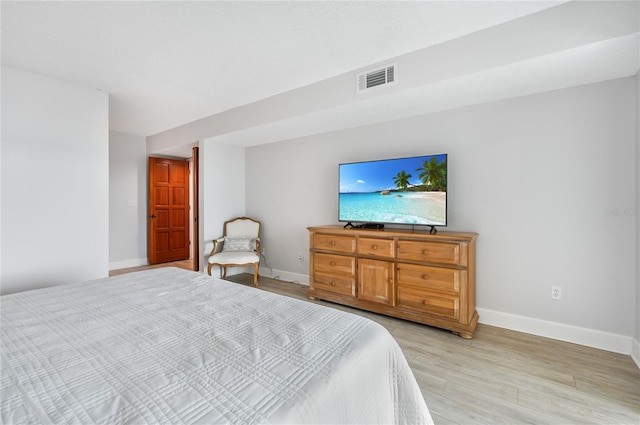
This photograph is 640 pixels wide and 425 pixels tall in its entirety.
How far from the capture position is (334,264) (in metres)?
3.33

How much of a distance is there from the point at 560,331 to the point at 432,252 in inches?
49.2

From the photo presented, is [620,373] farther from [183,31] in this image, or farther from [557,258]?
[183,31]

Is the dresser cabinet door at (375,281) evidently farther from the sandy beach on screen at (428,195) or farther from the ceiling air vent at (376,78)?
the ceiling air vent at (376,78)

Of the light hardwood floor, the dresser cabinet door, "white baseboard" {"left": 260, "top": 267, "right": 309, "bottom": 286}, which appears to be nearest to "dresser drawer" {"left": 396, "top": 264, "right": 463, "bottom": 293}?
the dresser cabinet door

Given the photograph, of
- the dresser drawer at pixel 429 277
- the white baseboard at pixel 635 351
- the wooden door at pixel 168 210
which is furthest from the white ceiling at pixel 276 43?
the wooden door at pixel 168 210

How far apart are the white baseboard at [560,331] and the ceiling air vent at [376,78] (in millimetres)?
2418

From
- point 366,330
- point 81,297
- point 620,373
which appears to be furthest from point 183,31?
point 620,373

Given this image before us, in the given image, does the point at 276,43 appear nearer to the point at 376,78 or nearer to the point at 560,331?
the point at 376,78

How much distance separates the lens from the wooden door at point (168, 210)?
5.51m

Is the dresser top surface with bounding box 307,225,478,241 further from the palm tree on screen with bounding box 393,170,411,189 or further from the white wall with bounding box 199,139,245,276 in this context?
the white wall with bounding box 199,139,245,276

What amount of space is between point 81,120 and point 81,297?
242cm

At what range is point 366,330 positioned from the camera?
1212mm

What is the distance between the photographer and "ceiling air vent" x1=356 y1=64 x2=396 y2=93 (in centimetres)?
256

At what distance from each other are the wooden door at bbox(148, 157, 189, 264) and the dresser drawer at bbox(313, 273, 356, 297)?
374cm
